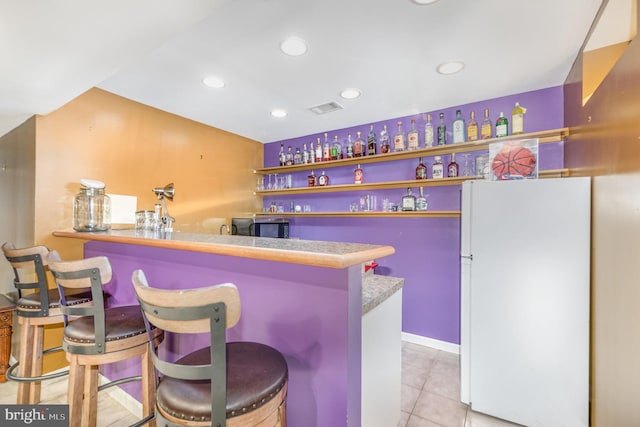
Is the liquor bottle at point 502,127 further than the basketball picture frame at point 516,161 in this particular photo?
Yes

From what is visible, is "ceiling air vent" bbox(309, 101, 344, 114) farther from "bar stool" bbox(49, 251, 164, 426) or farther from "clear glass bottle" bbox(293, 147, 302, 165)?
"bar stool" bbox(49, 251, 164, 426)

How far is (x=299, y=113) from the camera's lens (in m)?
3.08

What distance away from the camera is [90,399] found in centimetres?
131

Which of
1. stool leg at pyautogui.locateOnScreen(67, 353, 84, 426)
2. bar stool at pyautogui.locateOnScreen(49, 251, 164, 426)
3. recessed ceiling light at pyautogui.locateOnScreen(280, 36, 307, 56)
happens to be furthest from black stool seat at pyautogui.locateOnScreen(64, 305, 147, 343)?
recessed ceiling light at pyautogui.locateOnScreen(280, 36, 307, 56)

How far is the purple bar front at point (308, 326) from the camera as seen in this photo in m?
0.99

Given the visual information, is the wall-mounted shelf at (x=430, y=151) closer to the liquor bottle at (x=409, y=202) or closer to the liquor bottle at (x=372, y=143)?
the liquor bottle at (x=372, y=143)

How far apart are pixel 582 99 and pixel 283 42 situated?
6.92ft

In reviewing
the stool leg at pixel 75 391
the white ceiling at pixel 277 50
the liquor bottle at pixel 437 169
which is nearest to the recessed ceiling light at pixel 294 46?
the white ceiling at pixel 277 50

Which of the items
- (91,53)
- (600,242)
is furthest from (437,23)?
(91,53)

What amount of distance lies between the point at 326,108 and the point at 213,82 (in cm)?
116

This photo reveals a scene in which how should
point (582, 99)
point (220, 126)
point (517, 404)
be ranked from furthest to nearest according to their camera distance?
point (220, 126) → point (582, 99) → point (517, 404)

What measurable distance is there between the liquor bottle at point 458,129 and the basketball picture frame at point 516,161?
699 millimetres

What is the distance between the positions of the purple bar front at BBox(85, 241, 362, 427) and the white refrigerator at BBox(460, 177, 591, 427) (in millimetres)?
1275

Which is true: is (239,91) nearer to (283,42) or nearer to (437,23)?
(283,42)
